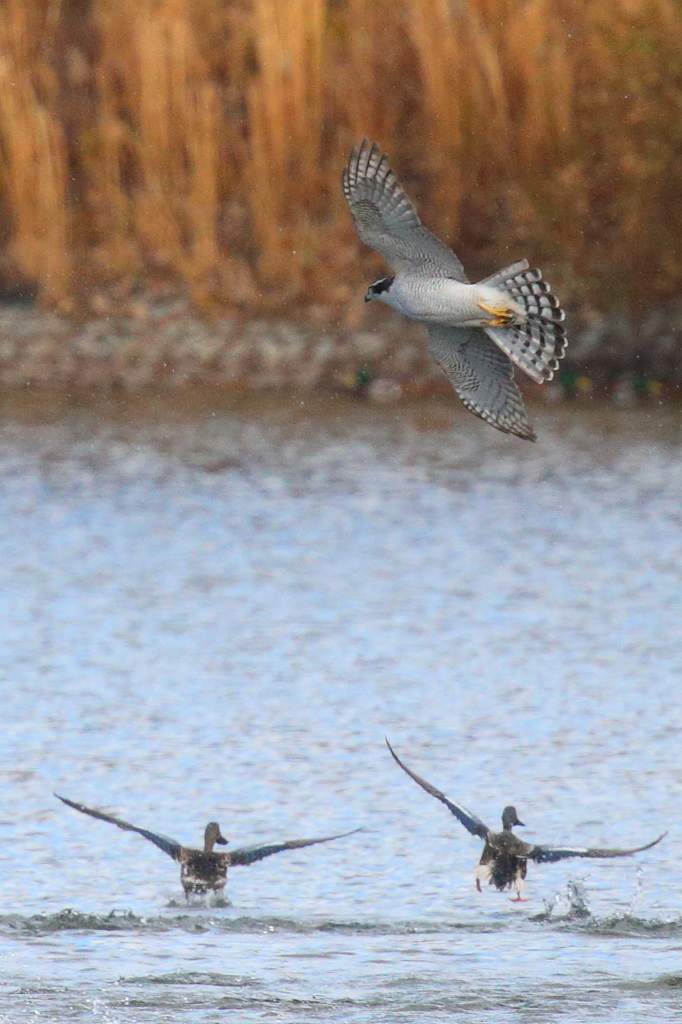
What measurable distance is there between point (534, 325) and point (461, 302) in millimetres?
275

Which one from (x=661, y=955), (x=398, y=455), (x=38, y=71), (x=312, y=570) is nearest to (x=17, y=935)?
(x=661, y=955)

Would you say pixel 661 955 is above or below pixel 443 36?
below

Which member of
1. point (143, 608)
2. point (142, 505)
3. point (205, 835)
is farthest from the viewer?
point (142, 505)

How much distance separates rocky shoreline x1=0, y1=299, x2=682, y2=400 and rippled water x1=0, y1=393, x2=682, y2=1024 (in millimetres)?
541

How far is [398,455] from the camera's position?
16.5 meters

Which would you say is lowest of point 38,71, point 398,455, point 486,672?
point 486,672

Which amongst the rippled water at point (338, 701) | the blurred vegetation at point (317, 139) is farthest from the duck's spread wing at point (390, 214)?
the blurred vegetation at point (317, 139)

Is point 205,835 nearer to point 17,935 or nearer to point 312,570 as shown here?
point 17,935

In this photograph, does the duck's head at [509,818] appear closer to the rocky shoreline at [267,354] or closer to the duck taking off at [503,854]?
the duck taking off at [503,854]

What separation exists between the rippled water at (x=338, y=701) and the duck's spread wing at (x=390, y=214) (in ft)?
6.93

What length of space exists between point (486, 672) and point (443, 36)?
7.82m

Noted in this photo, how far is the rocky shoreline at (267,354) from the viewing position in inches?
725

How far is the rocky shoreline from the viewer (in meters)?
18.4

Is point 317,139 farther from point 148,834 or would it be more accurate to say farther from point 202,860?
point 202,860
